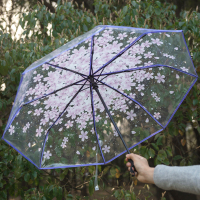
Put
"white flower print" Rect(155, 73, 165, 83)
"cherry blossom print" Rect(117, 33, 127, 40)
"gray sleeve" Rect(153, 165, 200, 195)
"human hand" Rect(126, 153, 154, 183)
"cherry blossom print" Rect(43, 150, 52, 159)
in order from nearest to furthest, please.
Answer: "gray sleeve" Rect(153, 165, 200, 195), "human hand" Rect(126, 153, 154, 183), "cherry blossom print" Rect(117, 33, 127, 40), "cherry blossom print" Rect(43, 150, 52, 159), "white flower print" Rect(155, 73, 165, 83)

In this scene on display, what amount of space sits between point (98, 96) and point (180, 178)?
2.80 ft

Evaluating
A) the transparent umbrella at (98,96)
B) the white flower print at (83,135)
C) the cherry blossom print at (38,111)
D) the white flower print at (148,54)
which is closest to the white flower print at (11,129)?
the transparent umbrella at (98,96)

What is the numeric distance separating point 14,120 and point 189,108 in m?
1.57

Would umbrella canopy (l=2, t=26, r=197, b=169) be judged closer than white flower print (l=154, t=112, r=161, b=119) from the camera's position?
Yes

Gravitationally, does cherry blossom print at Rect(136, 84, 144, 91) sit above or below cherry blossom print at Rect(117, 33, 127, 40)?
below

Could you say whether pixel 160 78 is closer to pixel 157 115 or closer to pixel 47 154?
pixel 157 115

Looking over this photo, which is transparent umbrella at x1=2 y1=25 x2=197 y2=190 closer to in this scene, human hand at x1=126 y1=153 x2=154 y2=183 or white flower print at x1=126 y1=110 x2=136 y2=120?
white flower print at x1=126 y1=110 x2=136 y2=120

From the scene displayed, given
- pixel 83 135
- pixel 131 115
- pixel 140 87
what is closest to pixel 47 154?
pixel 83 135

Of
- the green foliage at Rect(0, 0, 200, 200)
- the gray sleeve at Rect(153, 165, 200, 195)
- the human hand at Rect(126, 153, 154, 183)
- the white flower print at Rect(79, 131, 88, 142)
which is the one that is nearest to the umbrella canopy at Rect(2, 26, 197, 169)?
the white flower print at Rect(79, 131, 88, 142)

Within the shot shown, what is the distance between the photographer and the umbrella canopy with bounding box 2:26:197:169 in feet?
4.66

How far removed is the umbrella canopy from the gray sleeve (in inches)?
20.0

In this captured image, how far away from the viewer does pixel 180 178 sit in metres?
0.81

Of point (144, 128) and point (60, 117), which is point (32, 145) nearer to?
point (60, 117)

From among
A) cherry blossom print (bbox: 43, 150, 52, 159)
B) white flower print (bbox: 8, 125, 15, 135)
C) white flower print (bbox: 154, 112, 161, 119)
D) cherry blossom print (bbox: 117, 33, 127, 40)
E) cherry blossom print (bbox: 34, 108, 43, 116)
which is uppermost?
cherry blossom print (bbox: 117, 33, 127, 40)
